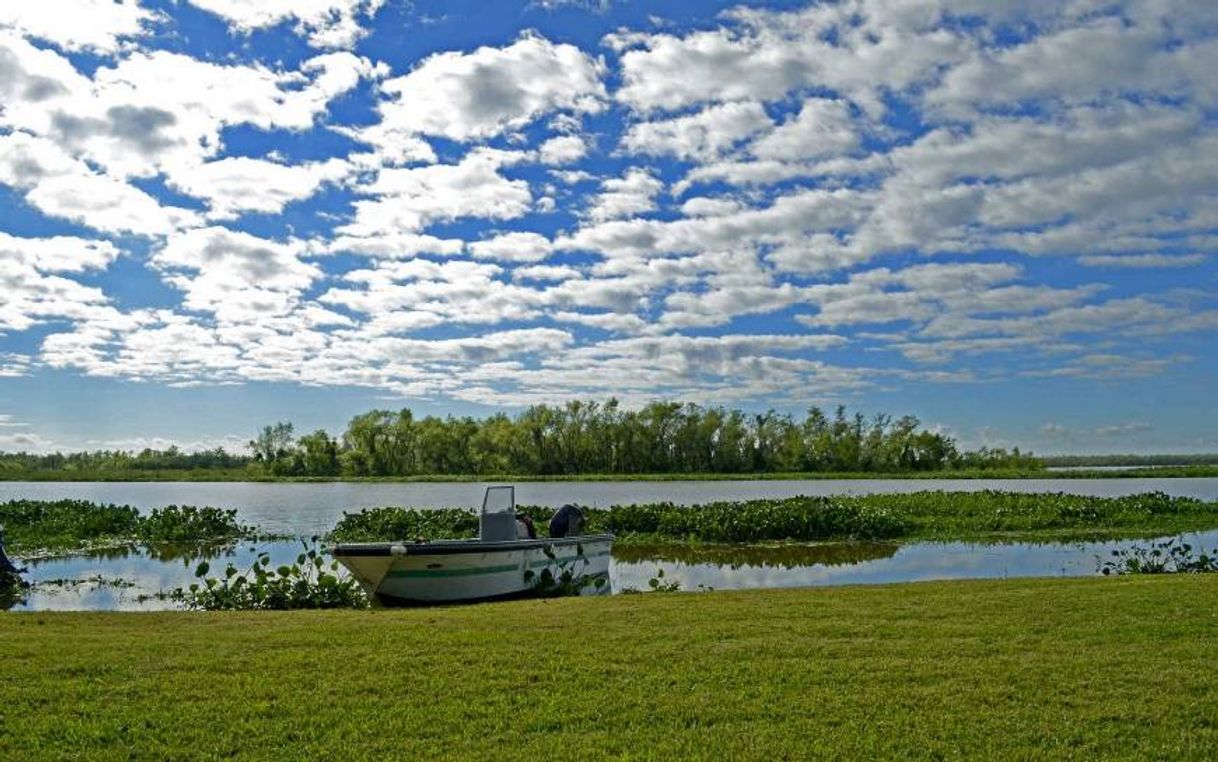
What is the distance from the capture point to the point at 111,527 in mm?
33000

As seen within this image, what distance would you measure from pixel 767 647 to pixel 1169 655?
154 inches

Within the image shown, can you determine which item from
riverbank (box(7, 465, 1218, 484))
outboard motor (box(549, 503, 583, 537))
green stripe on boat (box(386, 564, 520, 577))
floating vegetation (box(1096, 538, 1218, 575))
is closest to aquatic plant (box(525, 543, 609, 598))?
outboard motor (box(549, 503, 583, 537))

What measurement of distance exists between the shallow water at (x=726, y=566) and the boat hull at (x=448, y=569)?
8.87ft

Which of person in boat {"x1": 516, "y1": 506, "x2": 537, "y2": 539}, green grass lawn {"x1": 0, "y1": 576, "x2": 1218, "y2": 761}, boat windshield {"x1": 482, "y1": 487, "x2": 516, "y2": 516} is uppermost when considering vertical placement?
boat windshield {"x1": 482, "y1": 487, "x2": 516, "y2": 516}

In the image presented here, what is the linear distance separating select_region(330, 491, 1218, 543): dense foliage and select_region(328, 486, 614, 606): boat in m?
10.6

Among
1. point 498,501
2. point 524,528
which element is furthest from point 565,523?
point 498,501

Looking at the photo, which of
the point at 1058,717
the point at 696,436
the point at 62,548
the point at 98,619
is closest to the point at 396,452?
the point at 696,436

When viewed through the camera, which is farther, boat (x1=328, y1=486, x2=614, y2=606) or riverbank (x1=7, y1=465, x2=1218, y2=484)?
riverbank (x1=7, y1=465, x2=1218, y2=484)

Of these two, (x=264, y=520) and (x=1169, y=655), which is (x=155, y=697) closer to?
(x=1169, y=655)

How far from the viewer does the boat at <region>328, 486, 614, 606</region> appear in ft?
55.3

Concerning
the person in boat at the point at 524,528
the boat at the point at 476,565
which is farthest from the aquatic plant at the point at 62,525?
the person in boat at the point at 524,528

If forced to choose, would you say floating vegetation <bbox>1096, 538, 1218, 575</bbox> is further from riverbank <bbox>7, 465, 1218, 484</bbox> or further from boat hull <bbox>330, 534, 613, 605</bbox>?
riverbank <bbox>7, 465, 1218, 484</bbox>

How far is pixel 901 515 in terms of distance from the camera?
35750 mm

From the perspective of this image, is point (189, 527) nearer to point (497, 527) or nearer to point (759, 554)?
point (497, 527)
